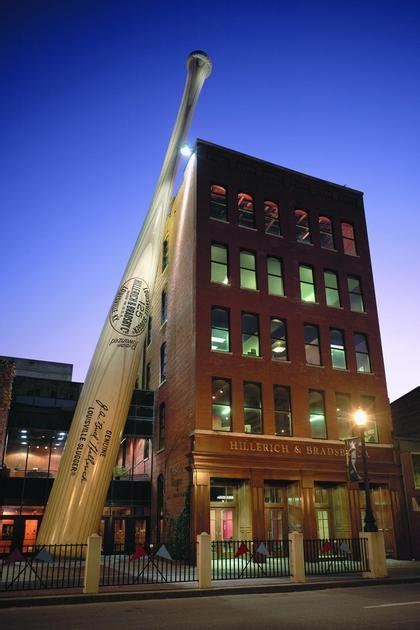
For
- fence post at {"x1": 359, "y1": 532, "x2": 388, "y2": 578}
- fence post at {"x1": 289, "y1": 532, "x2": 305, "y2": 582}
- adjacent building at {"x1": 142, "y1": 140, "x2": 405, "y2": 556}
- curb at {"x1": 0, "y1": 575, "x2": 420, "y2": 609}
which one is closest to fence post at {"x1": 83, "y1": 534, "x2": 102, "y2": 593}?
curb at {"x1": 0, "y1": 575, "x2": 420, "y2": 609}

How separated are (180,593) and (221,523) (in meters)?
9.54

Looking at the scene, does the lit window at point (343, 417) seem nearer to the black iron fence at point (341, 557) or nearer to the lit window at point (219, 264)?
the black iron fence at point (341, 557)

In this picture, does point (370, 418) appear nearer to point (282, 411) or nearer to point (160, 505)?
point (282, 411)

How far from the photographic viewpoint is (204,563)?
1405 centimetres

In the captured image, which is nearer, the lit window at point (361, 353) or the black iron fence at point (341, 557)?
the black iron fence at point (341, 557)

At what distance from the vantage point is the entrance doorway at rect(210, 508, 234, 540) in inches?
878

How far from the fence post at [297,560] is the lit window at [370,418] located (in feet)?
38.4

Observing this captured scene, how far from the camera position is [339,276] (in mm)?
29188

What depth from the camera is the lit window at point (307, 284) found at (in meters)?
28.0

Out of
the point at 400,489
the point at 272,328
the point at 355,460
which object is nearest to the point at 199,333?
the point at 272,328

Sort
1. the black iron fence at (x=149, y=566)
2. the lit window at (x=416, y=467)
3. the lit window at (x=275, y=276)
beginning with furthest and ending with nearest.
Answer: the lit window at (x=275, y=276)
the lit window at (x=416, y=467)
the black iron fence at (x=149, y=566)

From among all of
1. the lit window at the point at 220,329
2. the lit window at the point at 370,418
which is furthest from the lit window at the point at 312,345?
the lit window at the point at 220,329

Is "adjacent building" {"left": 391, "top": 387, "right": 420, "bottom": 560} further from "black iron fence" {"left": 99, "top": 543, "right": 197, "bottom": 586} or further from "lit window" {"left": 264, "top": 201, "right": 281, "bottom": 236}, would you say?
"lit window" {"left": 264, "top": 201, "right": 281, "bottom": 236}

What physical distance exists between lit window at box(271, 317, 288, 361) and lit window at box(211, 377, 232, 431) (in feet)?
10.7
